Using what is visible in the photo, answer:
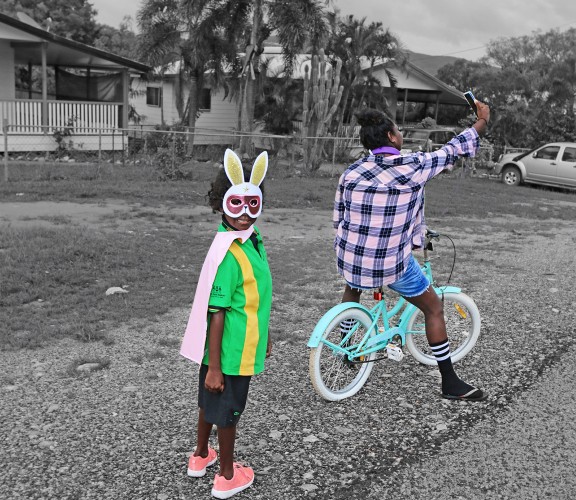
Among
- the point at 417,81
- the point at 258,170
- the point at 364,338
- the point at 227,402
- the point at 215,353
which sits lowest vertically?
the point at 364,338

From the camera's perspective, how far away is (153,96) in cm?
3231

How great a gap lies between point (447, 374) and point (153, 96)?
3002cm

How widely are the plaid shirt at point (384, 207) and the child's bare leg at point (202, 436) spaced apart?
4.55 feet

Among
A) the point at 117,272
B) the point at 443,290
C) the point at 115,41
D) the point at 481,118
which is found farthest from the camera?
the point at 115,41

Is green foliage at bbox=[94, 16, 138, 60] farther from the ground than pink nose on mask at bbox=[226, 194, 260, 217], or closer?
farther from the ground

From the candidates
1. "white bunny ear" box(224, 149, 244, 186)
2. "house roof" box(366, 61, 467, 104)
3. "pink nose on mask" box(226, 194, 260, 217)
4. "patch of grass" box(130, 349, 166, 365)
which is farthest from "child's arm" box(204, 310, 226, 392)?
"house roof" box(366, 61, 467, 104)

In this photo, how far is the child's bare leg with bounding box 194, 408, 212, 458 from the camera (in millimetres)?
3242

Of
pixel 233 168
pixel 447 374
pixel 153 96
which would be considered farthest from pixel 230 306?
pixel 153 96

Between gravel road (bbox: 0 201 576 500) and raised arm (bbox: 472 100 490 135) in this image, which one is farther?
raised arm (bbox: 472 100 490 135)

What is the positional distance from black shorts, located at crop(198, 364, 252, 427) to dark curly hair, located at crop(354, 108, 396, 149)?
1676 millimetres

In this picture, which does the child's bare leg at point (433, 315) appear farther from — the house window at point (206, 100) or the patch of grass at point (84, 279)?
the house window at point (206, 100)

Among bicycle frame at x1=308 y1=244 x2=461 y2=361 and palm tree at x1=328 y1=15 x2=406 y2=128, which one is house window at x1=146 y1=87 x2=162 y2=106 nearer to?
palm tree at x1=328 y1=15 x2=406 y2=128

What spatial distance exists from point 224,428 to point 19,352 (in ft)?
7.92

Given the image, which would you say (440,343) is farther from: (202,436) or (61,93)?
(61,93)
